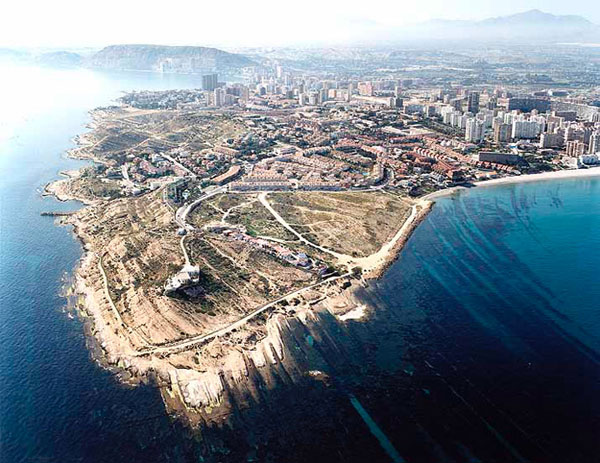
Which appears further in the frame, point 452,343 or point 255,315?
point 255,315

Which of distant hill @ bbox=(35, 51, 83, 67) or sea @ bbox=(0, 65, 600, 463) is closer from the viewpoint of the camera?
sea @ bbox=(0, 65, 600, 463)

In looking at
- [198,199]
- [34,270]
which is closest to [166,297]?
[34,270]

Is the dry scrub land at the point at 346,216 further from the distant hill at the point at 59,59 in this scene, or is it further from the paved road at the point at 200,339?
the distant hill at the point at 59,59

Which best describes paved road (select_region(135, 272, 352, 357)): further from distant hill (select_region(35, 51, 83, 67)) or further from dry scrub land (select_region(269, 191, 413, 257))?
distant hill (select_region(35, 51, 83, 67))

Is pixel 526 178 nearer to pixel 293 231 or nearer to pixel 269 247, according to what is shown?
pixel 293 231

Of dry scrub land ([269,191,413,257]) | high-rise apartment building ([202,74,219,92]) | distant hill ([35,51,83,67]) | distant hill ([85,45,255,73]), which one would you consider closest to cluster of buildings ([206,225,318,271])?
dry scrub land ([269,191,413,257])

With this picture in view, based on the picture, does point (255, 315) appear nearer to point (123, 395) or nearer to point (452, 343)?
point (123, 395)

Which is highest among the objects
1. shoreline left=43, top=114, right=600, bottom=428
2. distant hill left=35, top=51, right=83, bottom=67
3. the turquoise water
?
distant hill left=35, top=51, right=83, bottom=67
